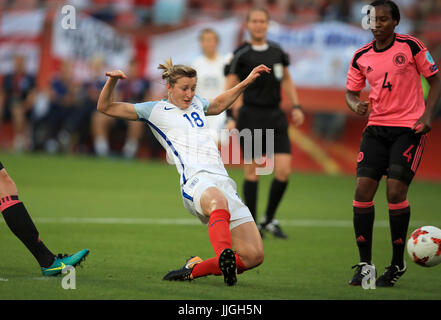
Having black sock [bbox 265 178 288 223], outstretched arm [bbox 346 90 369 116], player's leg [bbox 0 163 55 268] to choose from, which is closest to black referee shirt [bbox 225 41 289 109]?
black sock [bbox 265 178 288 223]

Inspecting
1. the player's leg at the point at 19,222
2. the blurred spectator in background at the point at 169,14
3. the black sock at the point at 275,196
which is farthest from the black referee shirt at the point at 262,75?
the blurred spectator in background at the point at 169,14

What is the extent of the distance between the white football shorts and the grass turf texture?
1.78ft

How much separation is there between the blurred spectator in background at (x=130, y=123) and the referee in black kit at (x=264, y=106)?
9.93 meters

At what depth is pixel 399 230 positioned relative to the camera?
21.7 ft

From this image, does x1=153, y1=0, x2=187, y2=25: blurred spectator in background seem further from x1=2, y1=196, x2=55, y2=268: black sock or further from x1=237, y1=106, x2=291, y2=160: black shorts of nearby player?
x1=2, y1=196, x2=55, y2=268: black sock

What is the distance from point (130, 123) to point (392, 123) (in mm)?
14198

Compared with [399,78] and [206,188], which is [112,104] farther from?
[399,78]

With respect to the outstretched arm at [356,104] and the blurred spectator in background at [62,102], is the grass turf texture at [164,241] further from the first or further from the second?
the blurred spectator in background at [62,102]

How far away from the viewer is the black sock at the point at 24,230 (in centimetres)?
634

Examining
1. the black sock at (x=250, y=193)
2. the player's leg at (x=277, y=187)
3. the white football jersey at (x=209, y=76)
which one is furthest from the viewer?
the white football jersey at (x=209, y=76)

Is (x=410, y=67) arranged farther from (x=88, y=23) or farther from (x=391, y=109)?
(x=88, y=23)

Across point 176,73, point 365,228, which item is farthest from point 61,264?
point 365,228
